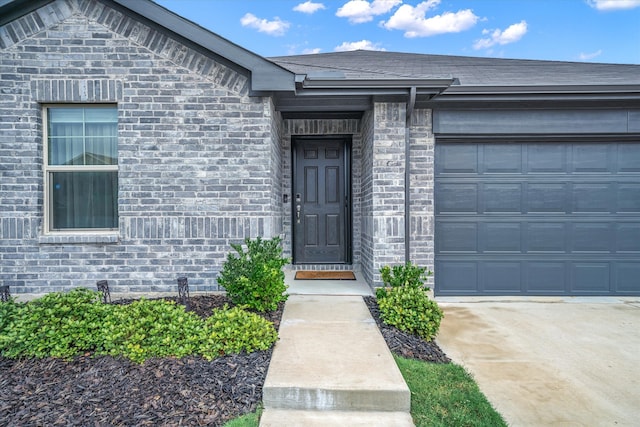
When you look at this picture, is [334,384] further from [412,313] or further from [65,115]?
[65,115]

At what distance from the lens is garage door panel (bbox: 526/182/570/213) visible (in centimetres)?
528

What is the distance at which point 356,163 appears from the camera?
6.03 meters

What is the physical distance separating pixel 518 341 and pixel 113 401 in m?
3.69

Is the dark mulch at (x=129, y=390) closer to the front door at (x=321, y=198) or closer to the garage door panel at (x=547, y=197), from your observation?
the front door at (x=321, y=198)

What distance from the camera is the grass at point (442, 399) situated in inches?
90.1

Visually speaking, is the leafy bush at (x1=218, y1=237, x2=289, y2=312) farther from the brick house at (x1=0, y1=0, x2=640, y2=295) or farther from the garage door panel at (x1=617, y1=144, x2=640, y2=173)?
the garage door panel at (x1=617, y1=144, x2=640, y2=173)

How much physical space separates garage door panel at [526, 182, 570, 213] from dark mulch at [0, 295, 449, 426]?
4536mm

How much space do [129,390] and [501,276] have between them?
4.99m

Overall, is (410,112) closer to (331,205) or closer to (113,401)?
(331,205)

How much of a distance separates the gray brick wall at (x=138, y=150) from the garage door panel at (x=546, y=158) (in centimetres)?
389

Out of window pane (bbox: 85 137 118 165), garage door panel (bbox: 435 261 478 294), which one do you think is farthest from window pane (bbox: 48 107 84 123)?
garage door panel (bbox: 435 261 478 294)

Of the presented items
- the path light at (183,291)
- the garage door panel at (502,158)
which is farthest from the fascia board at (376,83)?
the path light at (183,291)

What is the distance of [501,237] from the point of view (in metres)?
5.31

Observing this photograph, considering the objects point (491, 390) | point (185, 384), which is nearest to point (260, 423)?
point (185, 384)
